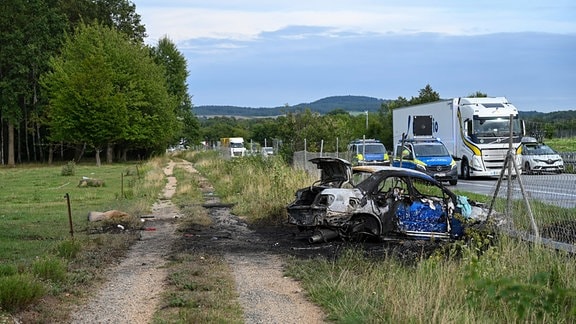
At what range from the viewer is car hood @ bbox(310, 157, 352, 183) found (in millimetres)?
14648

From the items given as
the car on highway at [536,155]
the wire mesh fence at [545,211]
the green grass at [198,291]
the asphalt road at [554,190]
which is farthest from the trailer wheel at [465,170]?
the green grass at [198,291]

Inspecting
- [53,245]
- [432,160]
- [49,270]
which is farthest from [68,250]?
[432,160]

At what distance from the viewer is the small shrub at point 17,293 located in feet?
26.8

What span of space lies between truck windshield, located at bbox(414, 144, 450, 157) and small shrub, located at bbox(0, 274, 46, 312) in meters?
24.5

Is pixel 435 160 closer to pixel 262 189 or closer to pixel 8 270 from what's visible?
pixel 262 189

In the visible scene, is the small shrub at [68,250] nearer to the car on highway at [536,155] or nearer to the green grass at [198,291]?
the green grass at [198,291]

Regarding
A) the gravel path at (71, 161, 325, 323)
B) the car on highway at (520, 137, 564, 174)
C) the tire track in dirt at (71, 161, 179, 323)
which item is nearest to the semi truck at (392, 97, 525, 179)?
the car on highway at (520, 137, 564, 174)

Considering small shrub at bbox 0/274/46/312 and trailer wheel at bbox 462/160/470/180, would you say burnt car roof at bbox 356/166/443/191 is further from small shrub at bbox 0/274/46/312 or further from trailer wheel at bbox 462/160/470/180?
trailer wheel at bbox 462/160/470/180

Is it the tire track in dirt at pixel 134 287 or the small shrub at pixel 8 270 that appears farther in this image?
the small shrub at pixel 8 270

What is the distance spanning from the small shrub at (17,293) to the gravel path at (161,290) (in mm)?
543

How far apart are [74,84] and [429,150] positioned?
38.8 metres

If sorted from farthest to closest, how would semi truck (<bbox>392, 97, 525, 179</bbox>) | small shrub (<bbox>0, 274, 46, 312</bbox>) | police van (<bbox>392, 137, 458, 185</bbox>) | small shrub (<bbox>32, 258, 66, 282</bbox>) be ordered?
semi truck (<bbox>392, 97, 525, 179</bbox>) < police van (<bbox>392, 137, 458, 185</bbox>) < small shrub (<bbox>32, 258, 66, 282</bbox>) < small shrub (<bbox>0, 274, 46, 312</bbox>)

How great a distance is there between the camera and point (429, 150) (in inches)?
1246

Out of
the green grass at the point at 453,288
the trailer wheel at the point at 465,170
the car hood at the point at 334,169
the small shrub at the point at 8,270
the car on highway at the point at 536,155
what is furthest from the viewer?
the trailer wheel at the point at 465,170
